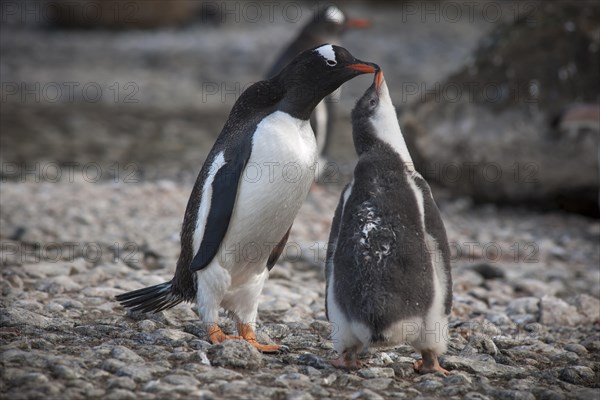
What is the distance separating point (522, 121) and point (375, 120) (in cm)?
476

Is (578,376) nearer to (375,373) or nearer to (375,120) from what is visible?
(375,373)

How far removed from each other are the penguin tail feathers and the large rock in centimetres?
464

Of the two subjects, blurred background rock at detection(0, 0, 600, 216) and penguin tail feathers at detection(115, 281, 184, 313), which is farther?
blurred background rock at detection(0, 0, 600, 216)

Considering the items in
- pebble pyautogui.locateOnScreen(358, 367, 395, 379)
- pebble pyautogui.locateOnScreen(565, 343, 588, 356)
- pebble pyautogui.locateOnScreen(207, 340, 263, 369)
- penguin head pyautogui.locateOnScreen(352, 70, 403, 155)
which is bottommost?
pebble pyautogui.locateOnScreen(565, 343, 588, 356)

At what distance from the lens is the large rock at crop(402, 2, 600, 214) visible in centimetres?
824

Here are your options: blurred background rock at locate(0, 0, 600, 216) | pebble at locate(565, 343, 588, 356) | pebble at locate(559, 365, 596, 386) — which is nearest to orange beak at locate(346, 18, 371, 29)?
blurred background rock at locate(0, 0, 600, 216)

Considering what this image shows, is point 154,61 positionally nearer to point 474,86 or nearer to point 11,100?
point 11,100

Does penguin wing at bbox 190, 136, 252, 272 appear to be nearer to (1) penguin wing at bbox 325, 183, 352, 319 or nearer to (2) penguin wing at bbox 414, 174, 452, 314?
(1) penguin wing at bbox 325, 183, 352, 319

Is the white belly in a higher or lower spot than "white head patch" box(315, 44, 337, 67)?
lower

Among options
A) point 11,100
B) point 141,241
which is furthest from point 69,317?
point 11,100

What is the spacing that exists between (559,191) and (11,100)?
26.6ft

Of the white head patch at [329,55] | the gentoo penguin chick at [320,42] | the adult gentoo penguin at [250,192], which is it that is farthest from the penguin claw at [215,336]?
the gentoo penguin chick at [320,42]

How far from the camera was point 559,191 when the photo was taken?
8375mm

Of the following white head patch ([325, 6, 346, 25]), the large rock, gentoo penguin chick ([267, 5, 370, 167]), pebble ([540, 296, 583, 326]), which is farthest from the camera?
white head patch ([325, 6, 346, 25])
